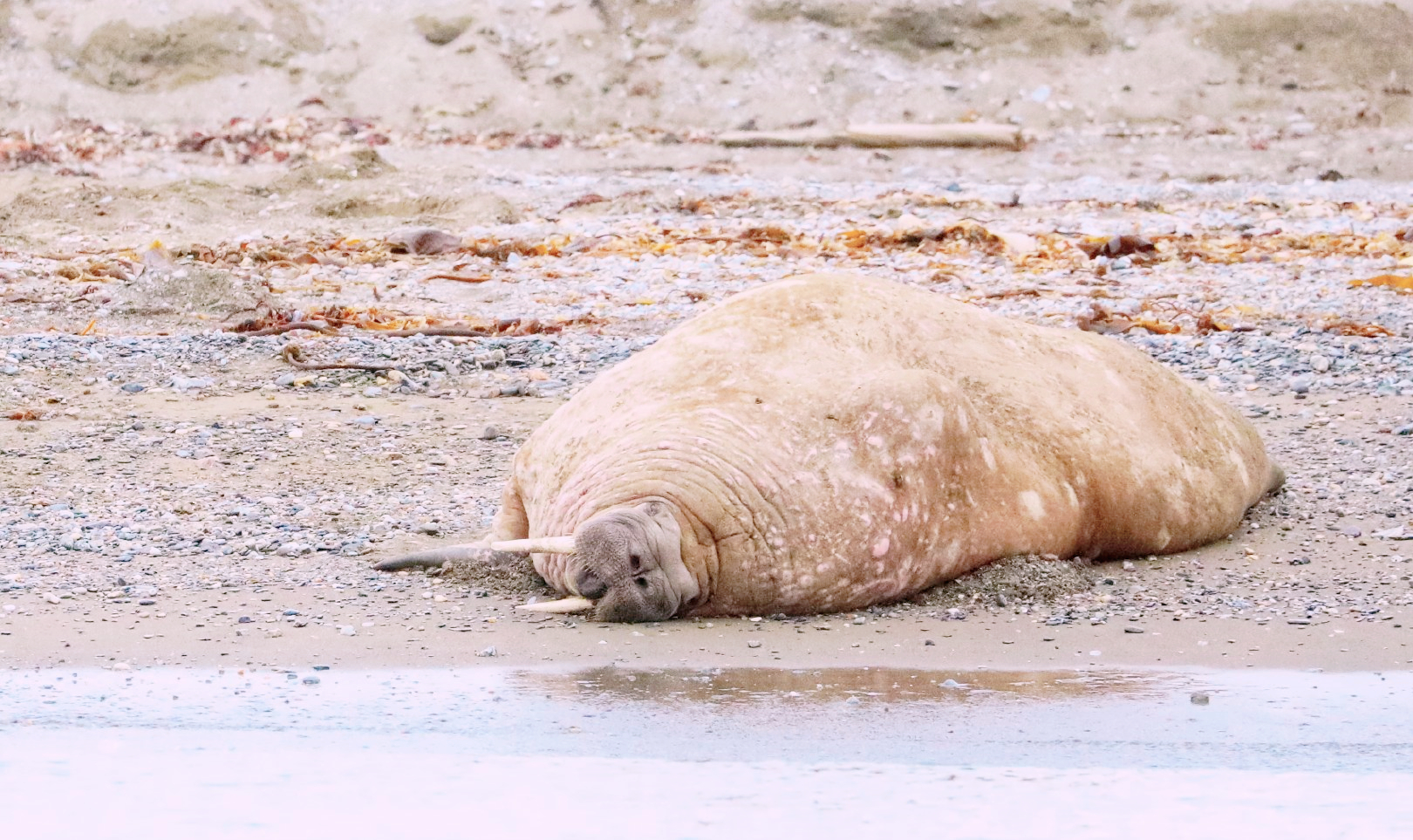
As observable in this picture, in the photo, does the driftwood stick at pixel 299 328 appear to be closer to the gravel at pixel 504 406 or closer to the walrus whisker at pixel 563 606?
the gravel at pixel 504 406

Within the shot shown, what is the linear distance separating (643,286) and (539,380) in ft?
11.4

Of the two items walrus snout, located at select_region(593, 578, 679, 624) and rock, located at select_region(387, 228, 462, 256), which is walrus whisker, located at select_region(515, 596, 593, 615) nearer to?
walrus snout, located at select_region(593, 578, 679, 624)

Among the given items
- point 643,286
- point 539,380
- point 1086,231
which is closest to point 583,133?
point 1086,231

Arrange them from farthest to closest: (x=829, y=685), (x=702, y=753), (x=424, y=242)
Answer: (x=424, y=242), (x=829, y=685), (x=702, y=753)

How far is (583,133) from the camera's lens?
24.2m

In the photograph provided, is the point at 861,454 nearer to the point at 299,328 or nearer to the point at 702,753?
the point at 702,753

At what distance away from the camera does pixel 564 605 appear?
543 centimetres

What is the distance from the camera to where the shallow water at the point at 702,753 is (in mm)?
4078

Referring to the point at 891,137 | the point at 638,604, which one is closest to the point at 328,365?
the point at 638,604

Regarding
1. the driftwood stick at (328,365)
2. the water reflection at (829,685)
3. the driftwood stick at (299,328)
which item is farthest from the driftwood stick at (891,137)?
the water reflection at (829,685)

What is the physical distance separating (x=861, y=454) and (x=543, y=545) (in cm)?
98

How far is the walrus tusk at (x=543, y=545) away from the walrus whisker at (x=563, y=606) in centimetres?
14

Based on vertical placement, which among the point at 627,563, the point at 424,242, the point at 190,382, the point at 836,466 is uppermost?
the point at 836,466

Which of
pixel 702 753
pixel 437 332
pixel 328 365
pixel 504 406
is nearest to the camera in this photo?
pixel 702 753
